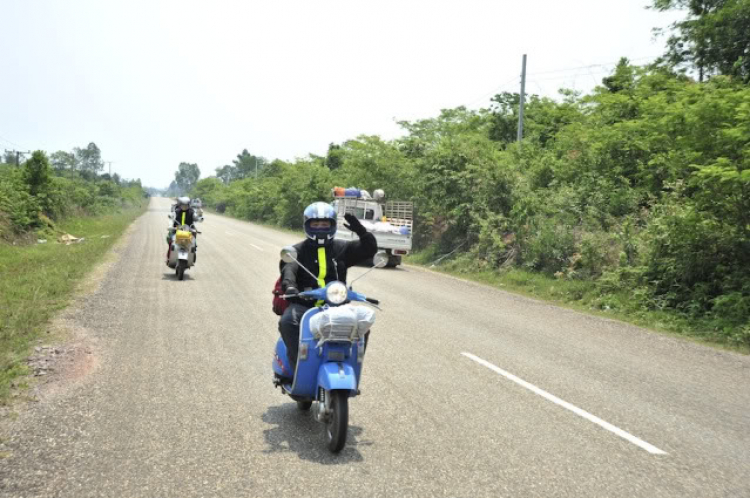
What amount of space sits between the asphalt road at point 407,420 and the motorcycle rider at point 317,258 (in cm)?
87

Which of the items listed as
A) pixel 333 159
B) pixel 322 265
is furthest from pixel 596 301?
pixel 333 159

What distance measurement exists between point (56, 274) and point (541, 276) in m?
12.3

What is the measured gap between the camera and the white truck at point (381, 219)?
21.4 m

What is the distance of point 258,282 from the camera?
14789 millimetres

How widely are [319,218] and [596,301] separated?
10.1m

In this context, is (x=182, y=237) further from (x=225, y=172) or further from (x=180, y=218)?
(x=225, y=172)

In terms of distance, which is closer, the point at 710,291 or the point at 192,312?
the point at 192,312

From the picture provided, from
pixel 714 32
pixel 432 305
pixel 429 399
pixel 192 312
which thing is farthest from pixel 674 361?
pixel 714 32

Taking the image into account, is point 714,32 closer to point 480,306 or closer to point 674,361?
point 480,306

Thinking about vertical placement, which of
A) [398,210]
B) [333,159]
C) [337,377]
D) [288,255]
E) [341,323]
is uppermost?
[333,159]

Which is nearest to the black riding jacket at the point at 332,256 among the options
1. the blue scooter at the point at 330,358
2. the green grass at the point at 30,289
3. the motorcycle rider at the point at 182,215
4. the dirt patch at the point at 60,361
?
the blue scooter at the point at 330,358

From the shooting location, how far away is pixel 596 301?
13633 millimetres

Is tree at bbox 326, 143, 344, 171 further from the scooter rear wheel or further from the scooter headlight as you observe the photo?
the scooter headlight

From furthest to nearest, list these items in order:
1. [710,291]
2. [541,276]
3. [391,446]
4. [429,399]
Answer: [541,276] < [710,291] < [429,399] < [391,446]
